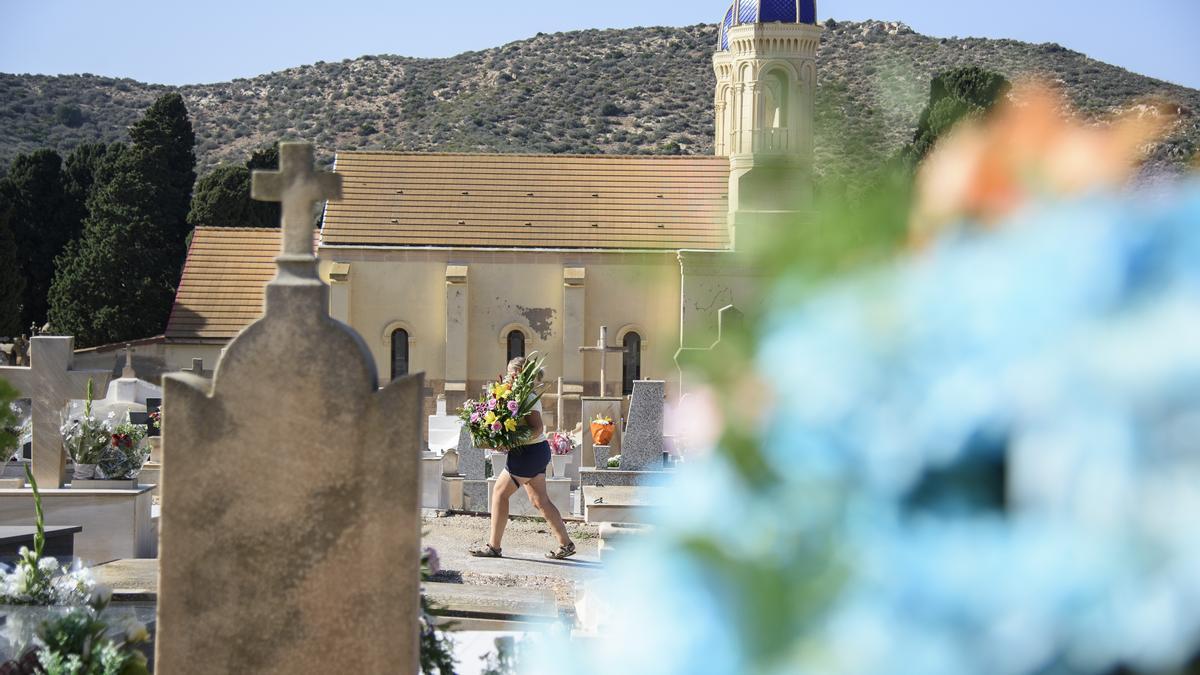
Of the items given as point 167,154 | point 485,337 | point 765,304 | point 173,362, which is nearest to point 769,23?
point 485,337

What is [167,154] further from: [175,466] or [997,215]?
[997,215]

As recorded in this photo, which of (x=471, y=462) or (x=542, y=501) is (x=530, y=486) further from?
(x=471, y=462)

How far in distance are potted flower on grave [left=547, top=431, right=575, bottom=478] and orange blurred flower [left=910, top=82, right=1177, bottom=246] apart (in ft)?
54.4

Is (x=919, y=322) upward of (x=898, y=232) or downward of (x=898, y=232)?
downward

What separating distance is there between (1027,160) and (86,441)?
11314 mm

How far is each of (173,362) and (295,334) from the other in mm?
32297

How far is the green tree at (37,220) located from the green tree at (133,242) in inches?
54.7

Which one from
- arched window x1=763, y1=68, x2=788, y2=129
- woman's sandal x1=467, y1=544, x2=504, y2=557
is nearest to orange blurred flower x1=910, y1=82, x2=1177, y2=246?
woman's sandal x1=467, y1=544, x2=504, y2=557

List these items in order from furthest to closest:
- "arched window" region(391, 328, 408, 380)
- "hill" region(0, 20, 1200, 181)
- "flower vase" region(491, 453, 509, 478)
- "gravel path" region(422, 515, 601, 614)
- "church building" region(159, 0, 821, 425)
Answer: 1. "hill" region(0, 20, 1200, 181)
2. "arched window" region(391, 328, 408, 380)
3. "church building" region(159, 0, 821, 425)
4. "flower vase" region(491, 453, 509, 478)
5. "gravel path" region(422, 515, 601, 614)

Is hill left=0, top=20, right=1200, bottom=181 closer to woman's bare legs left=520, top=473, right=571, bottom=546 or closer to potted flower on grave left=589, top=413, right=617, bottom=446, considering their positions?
potted flower on grave left=589, top=413, right=617, bottom=446

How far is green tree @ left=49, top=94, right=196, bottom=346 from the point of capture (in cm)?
4322

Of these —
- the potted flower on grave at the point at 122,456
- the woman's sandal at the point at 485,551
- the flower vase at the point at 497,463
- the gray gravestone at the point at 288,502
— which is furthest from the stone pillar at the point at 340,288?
the gray gravestone at the point at 288,502

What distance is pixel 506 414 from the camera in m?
12.5

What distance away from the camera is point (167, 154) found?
49.2 meters
